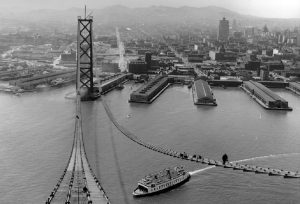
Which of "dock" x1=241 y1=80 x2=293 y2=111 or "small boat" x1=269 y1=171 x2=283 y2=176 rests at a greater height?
"dock" x1=241 y1=80 x2=293 y2=111

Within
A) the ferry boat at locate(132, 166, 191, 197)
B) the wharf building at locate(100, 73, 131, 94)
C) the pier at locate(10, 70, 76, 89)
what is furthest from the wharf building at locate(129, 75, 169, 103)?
the ferry boat at locate(132, 166, 191, 197)

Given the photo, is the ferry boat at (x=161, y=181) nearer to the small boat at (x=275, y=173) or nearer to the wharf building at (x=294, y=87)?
the small boat at (x=275, y=173)

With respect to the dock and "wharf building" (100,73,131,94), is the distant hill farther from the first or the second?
the dock

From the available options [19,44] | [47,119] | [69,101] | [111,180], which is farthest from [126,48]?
[111,180]

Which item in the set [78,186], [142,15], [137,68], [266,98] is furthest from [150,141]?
[142,15]

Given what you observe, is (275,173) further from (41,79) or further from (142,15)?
(142,15)

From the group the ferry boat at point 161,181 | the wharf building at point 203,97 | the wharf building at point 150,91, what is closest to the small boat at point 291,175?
the ferry boat at point 161,181
